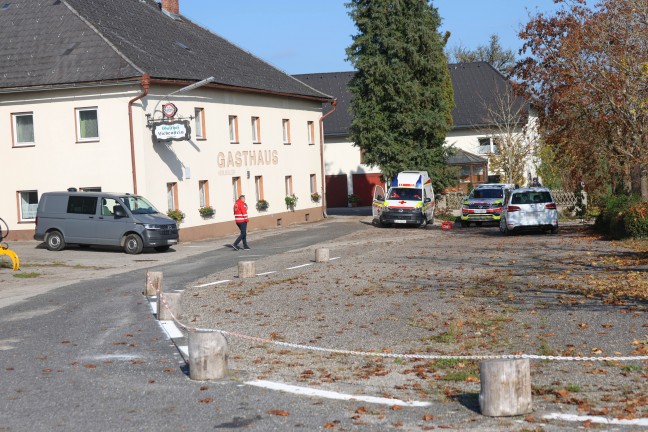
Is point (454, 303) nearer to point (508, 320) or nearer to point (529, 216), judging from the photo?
point (508, 320)

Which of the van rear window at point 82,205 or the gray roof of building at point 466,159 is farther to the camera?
the gray roof of building at point 466,159

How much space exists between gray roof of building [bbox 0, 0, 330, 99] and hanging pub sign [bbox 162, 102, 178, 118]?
112 cm

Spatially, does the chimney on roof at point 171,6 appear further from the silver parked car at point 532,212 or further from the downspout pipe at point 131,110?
the silver parked car at point 532,212

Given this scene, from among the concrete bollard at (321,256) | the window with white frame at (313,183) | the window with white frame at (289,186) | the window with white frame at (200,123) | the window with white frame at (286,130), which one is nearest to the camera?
the concrete bollard at (321,256)

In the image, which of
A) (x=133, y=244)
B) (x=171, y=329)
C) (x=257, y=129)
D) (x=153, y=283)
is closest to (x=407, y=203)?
(x=257, y=129)

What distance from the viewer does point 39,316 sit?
16219 mm

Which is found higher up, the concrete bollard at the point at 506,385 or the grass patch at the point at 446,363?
the concrete bollard at the point at 506,385

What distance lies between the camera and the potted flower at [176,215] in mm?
34688

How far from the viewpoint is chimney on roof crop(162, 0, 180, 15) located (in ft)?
154

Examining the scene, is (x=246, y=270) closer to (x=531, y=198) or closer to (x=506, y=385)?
(x=506, y=385)

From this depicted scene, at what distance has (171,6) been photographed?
47312 millimetres

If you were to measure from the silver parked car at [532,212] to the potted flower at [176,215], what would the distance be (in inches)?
467

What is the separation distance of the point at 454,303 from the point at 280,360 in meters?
5.04

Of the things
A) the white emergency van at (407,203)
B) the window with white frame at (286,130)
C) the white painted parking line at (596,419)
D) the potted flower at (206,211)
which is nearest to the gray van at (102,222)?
the potted flower at (206,211)
